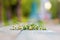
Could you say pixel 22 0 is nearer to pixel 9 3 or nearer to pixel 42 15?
pixel 9 3

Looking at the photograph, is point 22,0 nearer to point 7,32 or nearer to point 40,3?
point 40,3

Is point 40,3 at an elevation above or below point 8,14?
above

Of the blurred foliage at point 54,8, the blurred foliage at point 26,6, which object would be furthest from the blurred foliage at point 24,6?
the blurred foliage at point 54,8

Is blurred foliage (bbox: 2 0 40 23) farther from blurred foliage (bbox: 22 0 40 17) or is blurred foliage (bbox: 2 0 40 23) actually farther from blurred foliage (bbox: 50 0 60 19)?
blurred foliage (bbox: 50 0 60 19)

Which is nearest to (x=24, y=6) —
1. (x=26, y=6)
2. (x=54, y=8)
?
(x=26, y=6)

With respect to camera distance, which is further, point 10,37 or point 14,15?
point 14,15

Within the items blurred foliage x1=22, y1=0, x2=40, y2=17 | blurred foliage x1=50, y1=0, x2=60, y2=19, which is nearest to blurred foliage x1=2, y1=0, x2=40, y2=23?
blurred foliage x1=22, y1=0, x2=40, y2=17

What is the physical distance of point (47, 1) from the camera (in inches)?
94.2

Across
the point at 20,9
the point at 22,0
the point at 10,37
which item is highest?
the point at 22,0

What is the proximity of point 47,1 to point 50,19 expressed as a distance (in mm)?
314

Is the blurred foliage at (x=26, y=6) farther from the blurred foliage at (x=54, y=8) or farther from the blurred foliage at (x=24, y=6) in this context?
the blurred foliage at (x=54, y=8)

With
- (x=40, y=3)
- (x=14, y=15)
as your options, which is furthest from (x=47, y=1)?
(x=14, y=15)

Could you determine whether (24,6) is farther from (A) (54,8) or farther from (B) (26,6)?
(A) (54,8)

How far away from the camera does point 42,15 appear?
7.96ft
